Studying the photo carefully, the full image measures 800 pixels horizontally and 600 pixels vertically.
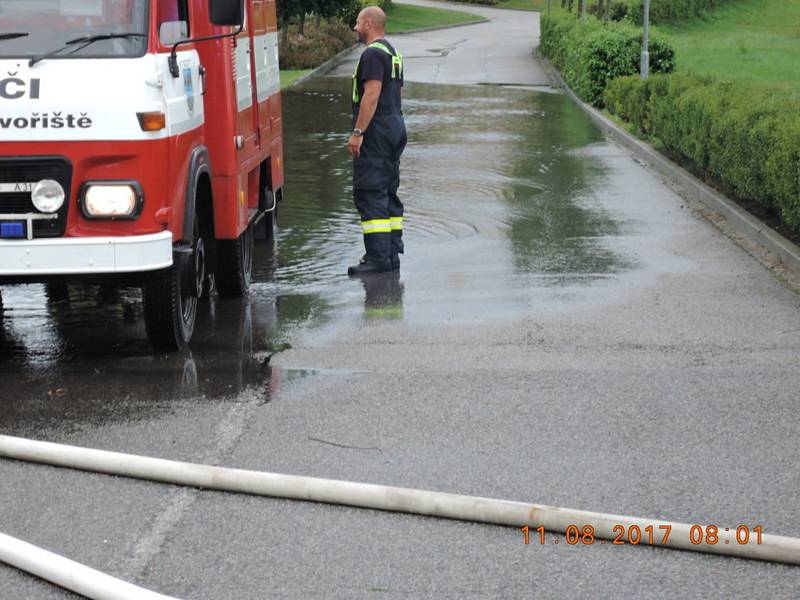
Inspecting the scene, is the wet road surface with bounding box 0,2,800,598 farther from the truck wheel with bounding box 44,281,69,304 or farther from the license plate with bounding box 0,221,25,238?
the license plate with bounding box 0,221,25,238

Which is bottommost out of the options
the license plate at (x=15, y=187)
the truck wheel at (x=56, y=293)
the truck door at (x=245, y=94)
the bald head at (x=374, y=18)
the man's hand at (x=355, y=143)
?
the truck wheel at (x=56, y=293)

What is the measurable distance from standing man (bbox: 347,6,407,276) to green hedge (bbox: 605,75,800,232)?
3.15 m

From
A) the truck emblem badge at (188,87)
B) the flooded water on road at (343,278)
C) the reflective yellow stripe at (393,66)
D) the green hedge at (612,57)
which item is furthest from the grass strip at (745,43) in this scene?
the truck emblem badge at (188,87)

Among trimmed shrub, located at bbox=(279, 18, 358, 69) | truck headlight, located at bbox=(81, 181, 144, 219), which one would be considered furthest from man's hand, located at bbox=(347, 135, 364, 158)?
trimmed shrub, located at bbox=(279, 18, 358, 69)

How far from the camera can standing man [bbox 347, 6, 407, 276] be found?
1080cm

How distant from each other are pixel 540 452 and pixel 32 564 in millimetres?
2392

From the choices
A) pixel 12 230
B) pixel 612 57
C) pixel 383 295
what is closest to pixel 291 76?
pixel 612 57

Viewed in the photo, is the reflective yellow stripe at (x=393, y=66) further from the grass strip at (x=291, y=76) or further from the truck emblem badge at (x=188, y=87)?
the grass strip at (x=291, y=76)

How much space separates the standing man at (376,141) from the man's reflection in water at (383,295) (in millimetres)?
158

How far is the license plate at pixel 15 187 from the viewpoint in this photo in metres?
7.58

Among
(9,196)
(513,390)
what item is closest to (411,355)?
(513,390)

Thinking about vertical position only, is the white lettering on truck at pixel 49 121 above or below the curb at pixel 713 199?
above

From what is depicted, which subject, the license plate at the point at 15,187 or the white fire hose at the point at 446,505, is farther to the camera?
the license plate at the point at 15,187

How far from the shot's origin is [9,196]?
299 inches
